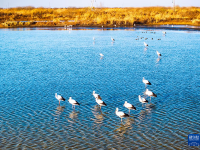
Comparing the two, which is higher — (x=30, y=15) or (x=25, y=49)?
(x=30, y=15)

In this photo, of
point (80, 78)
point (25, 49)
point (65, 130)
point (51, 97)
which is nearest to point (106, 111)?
point (65, 130)

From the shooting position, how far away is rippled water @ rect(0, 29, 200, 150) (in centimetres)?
1297

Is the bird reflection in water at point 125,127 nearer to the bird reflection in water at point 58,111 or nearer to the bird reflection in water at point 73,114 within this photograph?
the bird reflection in water at point 73,114

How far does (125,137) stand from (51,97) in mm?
7303

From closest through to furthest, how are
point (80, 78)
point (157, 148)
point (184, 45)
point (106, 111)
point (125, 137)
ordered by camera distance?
point (157, 148), point (125, 137), point (106, 111), point (80, 78), point (184, 45)

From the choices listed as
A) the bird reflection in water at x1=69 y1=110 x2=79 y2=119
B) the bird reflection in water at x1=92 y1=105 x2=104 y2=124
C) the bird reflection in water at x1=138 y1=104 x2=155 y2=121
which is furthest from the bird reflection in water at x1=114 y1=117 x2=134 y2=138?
the bird reflection in water at x1=69 y1=110 x2=79 y2=119

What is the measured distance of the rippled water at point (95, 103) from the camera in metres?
13.0

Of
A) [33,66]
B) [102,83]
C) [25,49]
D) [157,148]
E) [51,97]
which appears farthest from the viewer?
[25,49]

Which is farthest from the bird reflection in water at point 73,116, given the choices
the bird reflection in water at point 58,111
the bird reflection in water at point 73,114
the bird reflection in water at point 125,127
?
the bird reflection in water at point 125,127

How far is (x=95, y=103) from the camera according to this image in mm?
17516

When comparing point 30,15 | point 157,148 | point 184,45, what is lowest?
point 157,148

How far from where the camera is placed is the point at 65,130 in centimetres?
1379

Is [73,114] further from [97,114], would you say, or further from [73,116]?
[97,114]

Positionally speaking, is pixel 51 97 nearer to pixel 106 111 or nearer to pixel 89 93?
pixel 89 93
